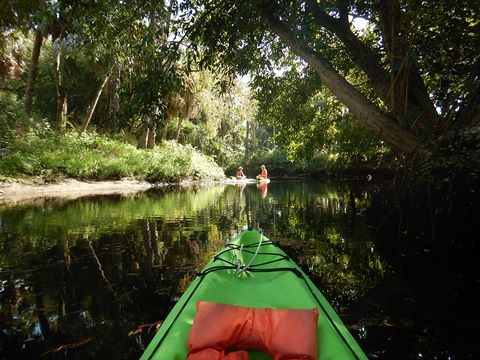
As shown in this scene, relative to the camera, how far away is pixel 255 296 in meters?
3.07

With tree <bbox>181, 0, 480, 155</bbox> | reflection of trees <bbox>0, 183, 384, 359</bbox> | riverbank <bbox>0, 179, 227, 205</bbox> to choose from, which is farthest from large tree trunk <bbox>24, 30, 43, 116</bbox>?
tree <bbox>181, 0, 480, 155</bbox>

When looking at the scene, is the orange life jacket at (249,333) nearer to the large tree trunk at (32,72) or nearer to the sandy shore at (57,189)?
the sandy shore at (57,189)

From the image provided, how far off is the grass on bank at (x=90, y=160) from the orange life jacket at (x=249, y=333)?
15170 mm

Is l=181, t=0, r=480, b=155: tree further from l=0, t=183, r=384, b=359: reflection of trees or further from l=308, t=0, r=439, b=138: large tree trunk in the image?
l=0, t=183, r=384, b=359: reflection of trees

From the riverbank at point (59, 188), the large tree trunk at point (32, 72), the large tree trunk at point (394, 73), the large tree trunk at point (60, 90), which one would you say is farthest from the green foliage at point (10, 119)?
the large tree trunk at point (394, 73)

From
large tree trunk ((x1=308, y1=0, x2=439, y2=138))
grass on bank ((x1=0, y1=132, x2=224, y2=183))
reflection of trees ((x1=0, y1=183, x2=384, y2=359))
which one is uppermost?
large tree trunk ((x1=308, y1=0, x2=439, y2=138))

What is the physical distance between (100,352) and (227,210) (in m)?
8.48

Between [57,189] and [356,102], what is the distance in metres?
14.0

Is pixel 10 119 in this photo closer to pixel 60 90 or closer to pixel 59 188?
pixel 59 188

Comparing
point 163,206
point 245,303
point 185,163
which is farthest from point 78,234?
point 185,163

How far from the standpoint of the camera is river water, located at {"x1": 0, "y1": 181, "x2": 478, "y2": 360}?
3.11m

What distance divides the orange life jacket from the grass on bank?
49.8 ft

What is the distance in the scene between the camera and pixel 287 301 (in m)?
2.93

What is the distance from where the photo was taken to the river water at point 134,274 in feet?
10.2
